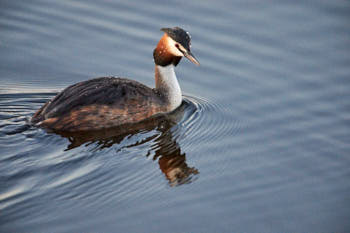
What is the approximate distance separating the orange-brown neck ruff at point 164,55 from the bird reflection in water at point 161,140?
809mm

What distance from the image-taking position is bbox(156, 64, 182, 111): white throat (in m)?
10.4

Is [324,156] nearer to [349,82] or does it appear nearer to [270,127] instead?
[270,127]

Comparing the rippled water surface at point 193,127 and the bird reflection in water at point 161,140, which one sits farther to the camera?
the bird reflection in water at point 161,140

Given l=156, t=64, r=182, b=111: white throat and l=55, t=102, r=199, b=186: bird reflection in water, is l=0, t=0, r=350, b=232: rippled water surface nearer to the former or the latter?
l=55, t=102, r=199, b=186: bird reflection in water

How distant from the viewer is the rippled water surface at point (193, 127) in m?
7.64

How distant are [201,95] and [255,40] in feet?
5.94

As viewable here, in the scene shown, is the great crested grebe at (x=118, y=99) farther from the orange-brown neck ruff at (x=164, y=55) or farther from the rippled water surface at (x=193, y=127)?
the rippled water surface at (x=193, y=127)

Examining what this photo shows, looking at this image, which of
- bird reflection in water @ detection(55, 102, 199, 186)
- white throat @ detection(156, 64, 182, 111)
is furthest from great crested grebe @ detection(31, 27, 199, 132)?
bird reflection in water @ detection(55, 102, 199, 186)

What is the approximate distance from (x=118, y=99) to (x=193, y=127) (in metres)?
1.21

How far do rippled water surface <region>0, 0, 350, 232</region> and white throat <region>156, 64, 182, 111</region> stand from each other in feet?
0.71

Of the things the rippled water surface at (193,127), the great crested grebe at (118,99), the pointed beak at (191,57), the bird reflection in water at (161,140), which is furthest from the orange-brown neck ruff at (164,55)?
the bird reflection in water at (161,140)

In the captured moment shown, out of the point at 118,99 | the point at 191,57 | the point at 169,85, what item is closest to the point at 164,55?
the point at 169,85

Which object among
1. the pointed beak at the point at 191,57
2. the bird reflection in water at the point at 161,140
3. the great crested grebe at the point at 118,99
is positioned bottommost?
the bird reflection in water at the point at 161,140

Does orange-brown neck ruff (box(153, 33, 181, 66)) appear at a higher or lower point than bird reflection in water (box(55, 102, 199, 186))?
higher
